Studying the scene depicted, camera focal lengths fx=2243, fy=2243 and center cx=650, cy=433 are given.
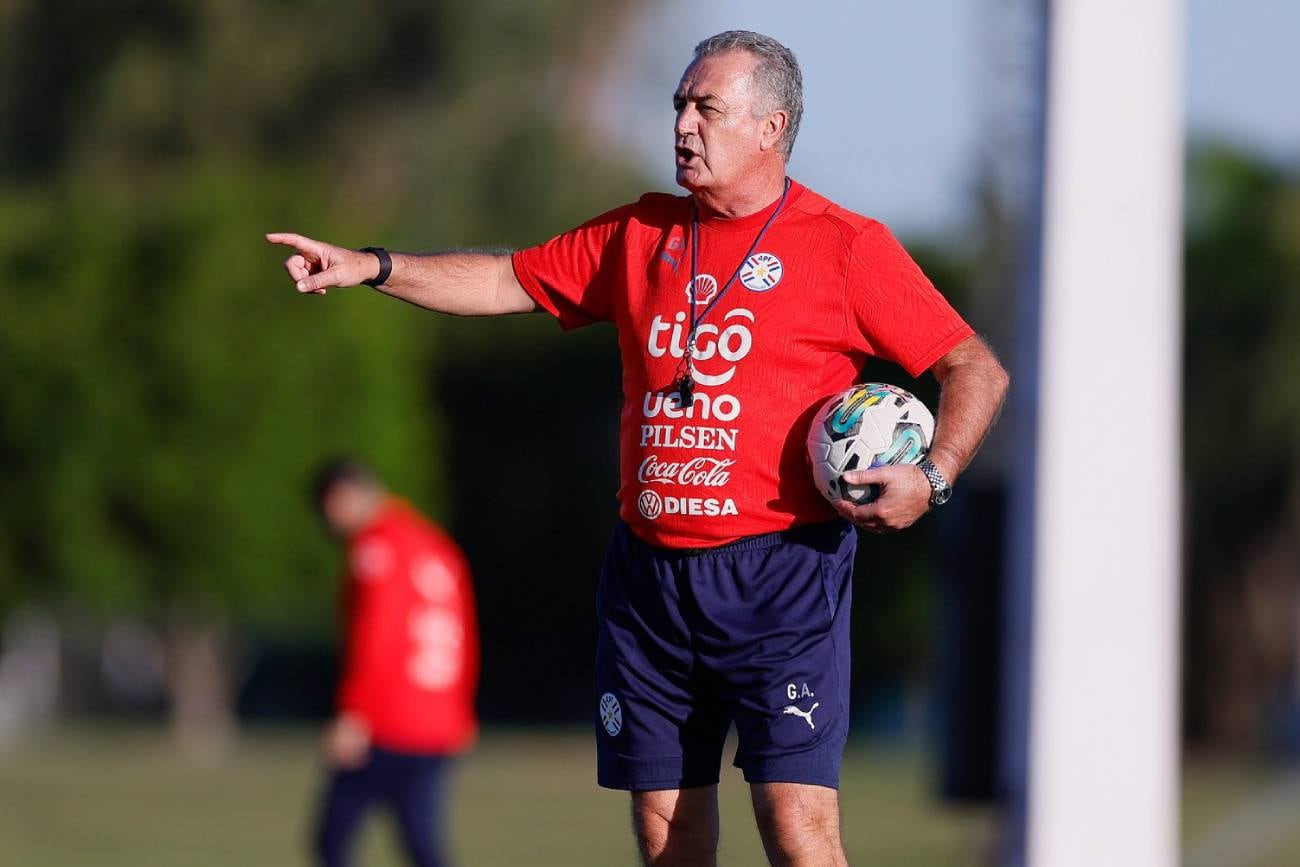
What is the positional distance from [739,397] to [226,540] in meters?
33.7

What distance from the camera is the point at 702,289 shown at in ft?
18.0

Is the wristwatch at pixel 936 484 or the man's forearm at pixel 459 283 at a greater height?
the man's forearm at pixel 459 283

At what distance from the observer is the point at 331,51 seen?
3812cm

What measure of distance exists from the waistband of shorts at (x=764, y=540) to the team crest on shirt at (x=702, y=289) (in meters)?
0.59

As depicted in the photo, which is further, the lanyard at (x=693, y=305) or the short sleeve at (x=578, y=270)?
the short sleeve at (x=578, y=270)

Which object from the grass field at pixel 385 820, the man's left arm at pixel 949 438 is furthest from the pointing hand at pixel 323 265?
the grass field at pixel 385 820

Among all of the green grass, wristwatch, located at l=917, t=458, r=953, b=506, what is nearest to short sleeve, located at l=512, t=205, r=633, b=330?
wristwatch, located at l=917, t=458, r=953, b=506

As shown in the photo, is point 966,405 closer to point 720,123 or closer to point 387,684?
point 720,123

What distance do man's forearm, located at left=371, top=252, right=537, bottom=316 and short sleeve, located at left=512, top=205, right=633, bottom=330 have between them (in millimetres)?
41

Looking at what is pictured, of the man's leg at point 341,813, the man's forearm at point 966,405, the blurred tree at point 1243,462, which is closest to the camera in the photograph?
the man's forearm at point 966,405

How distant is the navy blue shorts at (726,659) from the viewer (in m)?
5.40

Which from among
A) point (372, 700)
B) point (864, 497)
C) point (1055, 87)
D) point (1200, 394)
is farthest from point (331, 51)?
point (864, 497)

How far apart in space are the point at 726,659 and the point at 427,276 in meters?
1.27

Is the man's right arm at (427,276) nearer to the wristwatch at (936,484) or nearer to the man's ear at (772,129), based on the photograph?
the man's ear at (772,129)
